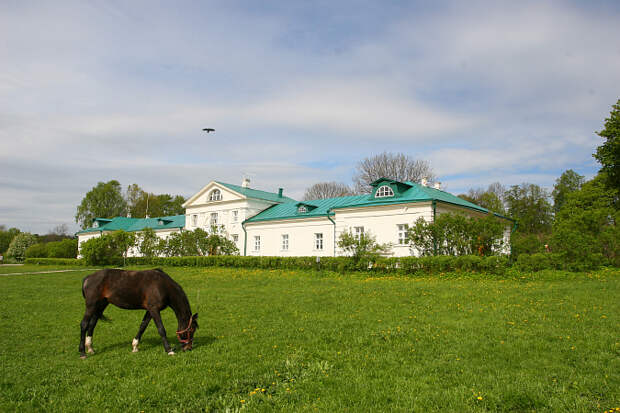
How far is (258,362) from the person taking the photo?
6473mm

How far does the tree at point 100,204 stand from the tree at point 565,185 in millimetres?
69962

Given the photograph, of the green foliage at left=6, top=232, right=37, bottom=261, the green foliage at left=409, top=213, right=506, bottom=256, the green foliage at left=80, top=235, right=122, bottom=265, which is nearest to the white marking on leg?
the green foliage at left=409, top=213, right=506, bottom=256

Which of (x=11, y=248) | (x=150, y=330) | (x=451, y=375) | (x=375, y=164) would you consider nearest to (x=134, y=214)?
(x=11, y=248)

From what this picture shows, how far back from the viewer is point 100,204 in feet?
243

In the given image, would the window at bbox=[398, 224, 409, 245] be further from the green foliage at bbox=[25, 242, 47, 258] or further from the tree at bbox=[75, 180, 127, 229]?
the tree at bbox=[75, 180, 127, 229]

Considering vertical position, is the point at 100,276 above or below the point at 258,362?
above

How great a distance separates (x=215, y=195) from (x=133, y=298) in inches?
1401

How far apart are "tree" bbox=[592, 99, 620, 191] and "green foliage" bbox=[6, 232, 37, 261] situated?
243 ft

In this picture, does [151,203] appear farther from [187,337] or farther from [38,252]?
[187,337]

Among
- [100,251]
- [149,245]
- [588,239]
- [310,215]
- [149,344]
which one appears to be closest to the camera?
[149,344]

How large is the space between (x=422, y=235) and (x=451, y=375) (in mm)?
17131

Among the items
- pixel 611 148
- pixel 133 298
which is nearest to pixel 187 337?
pixel 133 298

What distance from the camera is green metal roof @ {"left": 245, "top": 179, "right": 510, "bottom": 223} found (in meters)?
27.4

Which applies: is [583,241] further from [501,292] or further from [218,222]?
[218,222]
